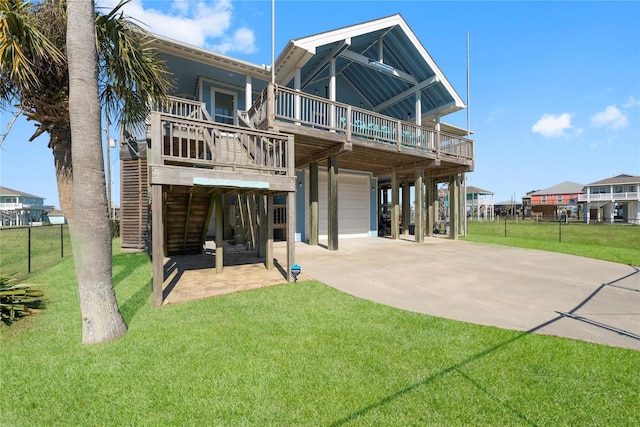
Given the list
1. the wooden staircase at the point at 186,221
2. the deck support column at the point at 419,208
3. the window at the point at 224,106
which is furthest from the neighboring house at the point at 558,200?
the wooden staircase at the point at 186,221

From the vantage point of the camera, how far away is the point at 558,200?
173 feet

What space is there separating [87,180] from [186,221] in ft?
17.7

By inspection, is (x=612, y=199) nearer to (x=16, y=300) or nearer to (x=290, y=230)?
(x=290, y=230)

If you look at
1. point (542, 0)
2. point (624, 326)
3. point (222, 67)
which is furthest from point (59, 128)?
point (542, 0)

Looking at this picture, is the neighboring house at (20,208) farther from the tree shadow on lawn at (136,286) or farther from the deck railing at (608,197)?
the deck railing at (608,197)

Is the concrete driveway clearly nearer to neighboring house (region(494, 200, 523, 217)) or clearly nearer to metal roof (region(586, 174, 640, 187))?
neighboring house (region(494, 200, 523, 217))

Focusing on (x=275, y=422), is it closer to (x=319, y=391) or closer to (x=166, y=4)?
(x=319, y=391)

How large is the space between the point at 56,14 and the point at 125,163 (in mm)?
5263

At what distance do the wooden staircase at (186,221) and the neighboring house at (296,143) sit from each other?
0.04m

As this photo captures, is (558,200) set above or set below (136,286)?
above

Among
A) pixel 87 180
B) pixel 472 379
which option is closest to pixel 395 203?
pixel 472 379

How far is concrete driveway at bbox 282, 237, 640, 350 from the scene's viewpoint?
11.7ft

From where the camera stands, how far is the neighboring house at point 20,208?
3571 cm

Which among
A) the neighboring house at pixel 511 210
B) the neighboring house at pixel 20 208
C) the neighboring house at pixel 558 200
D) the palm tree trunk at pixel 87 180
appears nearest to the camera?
the palm tree trunk at pixel 87 180
